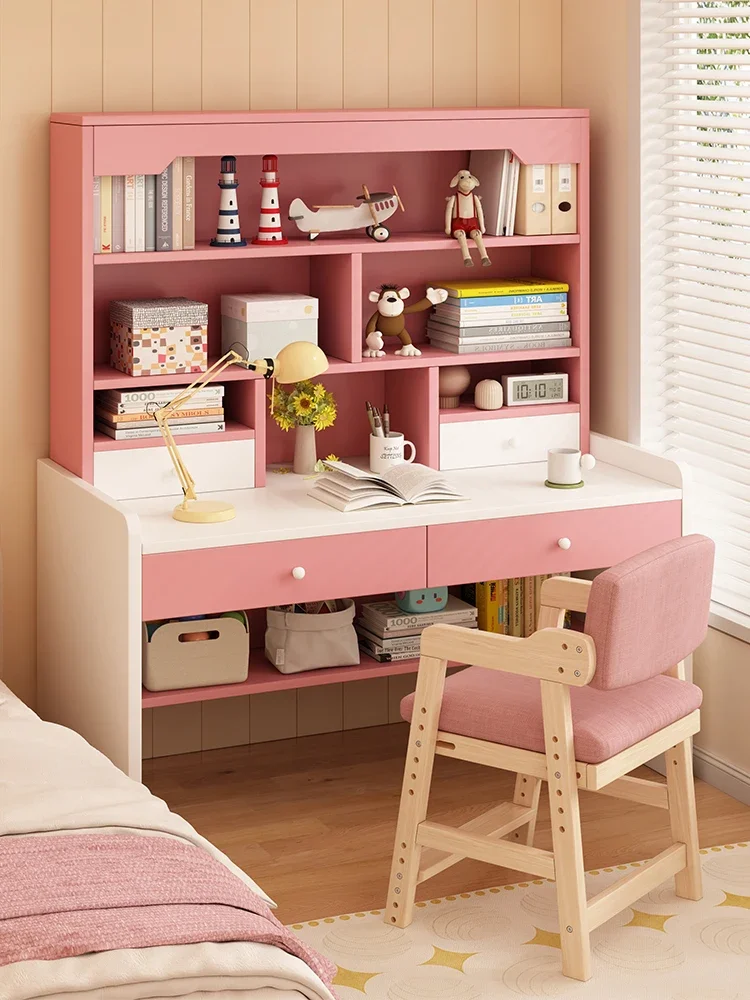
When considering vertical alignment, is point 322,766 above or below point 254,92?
below

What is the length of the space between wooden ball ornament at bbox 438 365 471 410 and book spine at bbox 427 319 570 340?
95 mm

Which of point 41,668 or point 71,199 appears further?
point 41,668

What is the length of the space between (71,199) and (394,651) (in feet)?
4.18

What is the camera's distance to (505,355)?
11.8 ft

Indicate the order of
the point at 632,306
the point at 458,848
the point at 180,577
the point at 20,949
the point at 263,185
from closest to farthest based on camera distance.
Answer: the point at 20,949 < the point at 458,848 < the point at 180,577 < the point at 263,185 < the point at 632,306

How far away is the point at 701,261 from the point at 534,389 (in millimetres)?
515

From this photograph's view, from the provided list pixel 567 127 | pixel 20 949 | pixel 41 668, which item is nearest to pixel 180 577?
pixel 41 668

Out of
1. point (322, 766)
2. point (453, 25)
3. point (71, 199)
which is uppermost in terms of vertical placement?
point (453, 25)

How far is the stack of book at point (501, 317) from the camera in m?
3.59

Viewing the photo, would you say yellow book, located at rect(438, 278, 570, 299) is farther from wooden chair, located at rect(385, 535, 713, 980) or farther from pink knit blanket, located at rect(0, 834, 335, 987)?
pink knit blanket, located at rect(0, 834, 335, 987)

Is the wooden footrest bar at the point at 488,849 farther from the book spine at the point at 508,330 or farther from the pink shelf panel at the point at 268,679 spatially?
the book spine at the point at 508,330

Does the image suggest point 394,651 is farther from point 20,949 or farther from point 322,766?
point 20,949

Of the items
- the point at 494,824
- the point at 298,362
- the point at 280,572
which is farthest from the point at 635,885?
the point at 298,362

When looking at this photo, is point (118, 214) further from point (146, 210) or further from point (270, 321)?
point (270, 321)
